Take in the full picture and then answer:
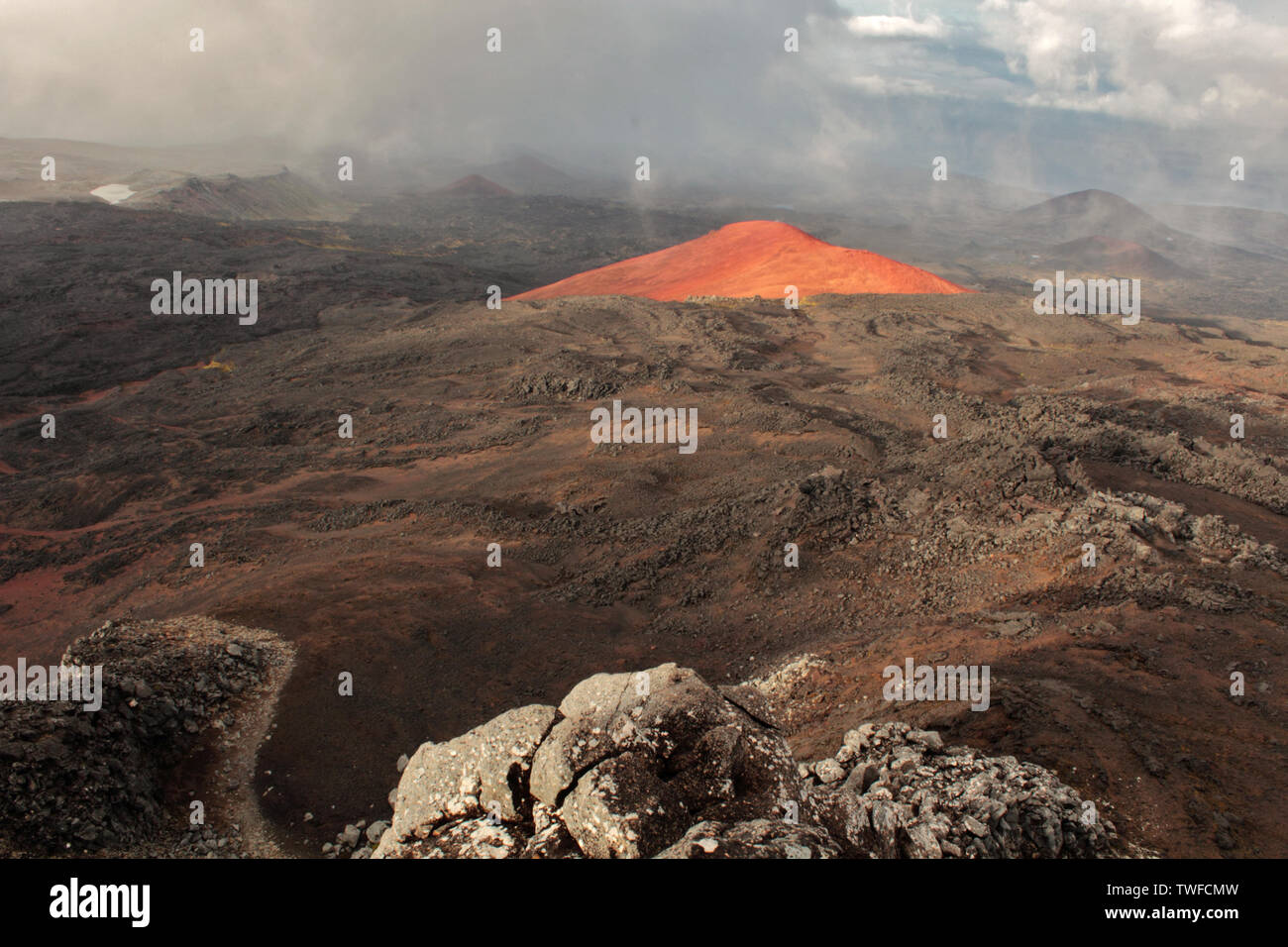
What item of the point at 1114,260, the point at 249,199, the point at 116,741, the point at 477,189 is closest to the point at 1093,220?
the point at 1114,260

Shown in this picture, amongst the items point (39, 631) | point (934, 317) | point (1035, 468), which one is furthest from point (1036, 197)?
point (39, 631)

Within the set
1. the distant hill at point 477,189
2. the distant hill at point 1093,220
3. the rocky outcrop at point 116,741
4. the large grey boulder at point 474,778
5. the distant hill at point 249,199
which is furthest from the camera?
the distant hill at point 1093,220

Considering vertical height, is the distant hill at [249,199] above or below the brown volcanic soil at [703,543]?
above

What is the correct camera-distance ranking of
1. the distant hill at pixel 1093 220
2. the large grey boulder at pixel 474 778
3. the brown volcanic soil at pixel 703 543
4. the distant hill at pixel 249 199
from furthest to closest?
the distant hill at pixel 1093 220
the distant hill at pixel 249 199
the brown volcanic soil at pixel 703 543
the large grey boulder at pixel 474 778

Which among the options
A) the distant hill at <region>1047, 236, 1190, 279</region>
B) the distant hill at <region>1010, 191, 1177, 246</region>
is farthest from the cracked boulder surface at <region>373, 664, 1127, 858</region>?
the distant hill at <region>1010, 191, 1177, 246</region>

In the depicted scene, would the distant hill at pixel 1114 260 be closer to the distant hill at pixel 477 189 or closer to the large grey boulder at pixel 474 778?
the distant hill at pixel 477 189

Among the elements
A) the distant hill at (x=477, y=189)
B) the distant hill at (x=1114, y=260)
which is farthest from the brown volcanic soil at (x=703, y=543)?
the distant hill at (x=477, y=189)

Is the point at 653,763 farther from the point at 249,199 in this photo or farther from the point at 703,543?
the point at 249,199
